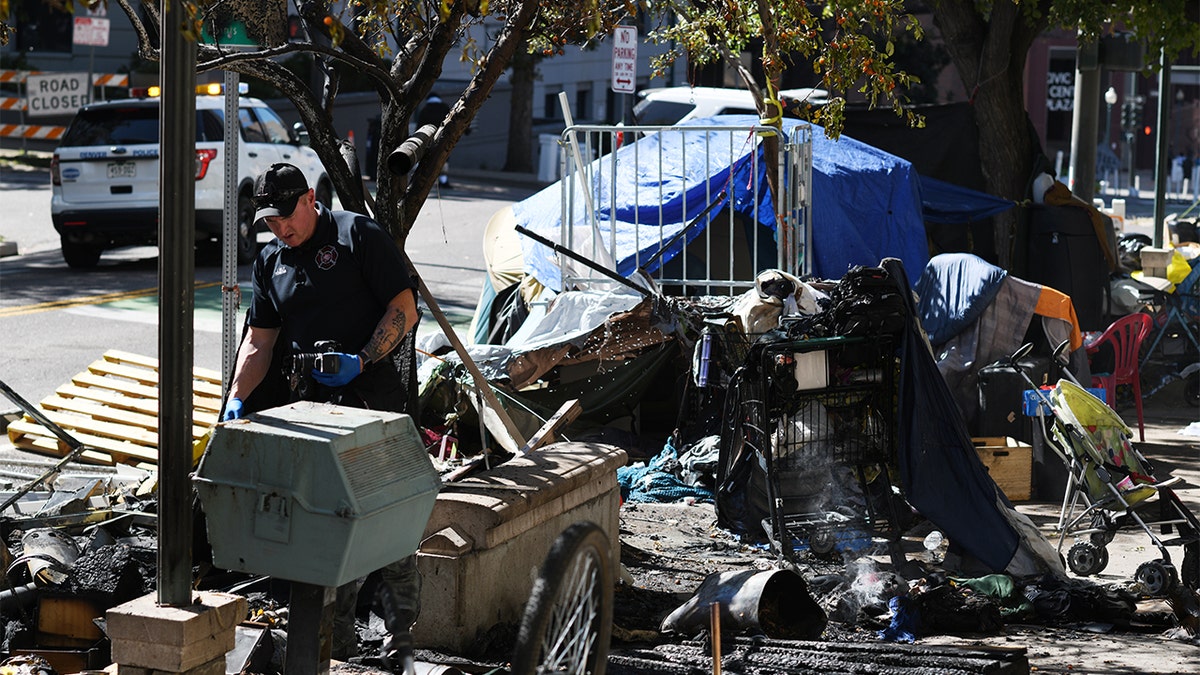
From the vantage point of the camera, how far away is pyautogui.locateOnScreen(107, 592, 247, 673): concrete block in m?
4.25

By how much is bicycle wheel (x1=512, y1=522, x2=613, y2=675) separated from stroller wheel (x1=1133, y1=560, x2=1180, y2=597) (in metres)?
3.68

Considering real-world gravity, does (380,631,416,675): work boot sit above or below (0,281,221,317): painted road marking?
below

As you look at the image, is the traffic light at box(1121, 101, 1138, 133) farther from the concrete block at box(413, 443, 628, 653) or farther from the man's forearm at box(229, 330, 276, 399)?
the man's forearm at box(229, 330, 276, 399)

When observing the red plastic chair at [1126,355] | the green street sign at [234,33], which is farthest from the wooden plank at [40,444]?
the red plastic chair at [1126,355]

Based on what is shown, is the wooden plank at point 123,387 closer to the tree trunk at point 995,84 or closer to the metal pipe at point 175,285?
the metal pipe at point 175,285

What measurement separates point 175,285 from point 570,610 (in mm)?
1470

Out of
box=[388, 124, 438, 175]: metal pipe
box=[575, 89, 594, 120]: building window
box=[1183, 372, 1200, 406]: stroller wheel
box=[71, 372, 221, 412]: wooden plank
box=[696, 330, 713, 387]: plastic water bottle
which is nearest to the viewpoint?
box=[388, 124, 438, 175]: metal pipe

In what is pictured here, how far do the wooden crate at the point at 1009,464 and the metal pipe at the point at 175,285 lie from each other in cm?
569

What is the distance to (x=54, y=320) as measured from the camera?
13.7m

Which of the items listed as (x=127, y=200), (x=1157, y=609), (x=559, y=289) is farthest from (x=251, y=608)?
(x=127, y=200)

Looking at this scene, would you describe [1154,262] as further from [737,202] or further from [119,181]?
[119,181]

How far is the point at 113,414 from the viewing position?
9.27 metres

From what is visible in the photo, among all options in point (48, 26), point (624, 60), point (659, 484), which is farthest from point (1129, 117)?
point (659, 484)

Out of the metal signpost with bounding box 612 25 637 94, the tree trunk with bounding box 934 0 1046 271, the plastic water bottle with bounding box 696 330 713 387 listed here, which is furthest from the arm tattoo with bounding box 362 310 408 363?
the metal signpost with bounding box 612 25 637 94
